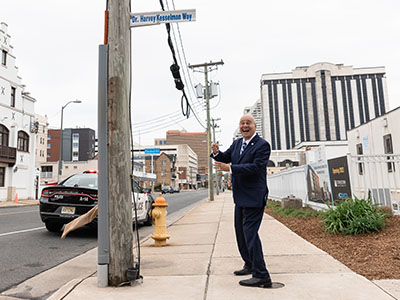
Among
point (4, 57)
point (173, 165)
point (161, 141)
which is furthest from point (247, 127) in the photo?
point (161, 141)

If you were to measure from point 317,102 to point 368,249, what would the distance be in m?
126

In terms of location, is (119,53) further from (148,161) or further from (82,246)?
(148,161)

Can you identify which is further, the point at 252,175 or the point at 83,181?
the point at 83,181

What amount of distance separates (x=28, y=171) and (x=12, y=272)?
99.6ft

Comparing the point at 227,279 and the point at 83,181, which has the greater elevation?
the point at 83,181

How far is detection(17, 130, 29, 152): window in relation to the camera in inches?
1218

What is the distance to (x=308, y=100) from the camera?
122 meters

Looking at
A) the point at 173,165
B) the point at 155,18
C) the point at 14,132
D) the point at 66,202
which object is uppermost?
the point at 173,165

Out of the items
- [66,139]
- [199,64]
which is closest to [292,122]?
[66,139]

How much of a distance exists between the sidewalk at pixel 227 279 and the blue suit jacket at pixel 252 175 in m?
0.88

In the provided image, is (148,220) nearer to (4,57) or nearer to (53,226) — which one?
(53,226)

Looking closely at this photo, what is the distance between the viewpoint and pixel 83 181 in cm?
845

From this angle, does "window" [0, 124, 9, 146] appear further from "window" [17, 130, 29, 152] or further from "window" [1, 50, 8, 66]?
"window" [1, 50, 8, 66]

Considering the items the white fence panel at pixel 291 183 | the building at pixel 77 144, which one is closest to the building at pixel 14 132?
the white fence panel at pixel 291 183
